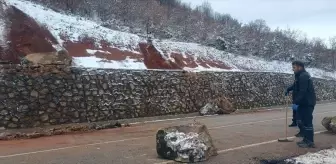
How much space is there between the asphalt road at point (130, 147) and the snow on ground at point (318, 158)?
1.34ft

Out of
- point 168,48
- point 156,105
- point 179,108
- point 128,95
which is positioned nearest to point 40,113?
point 128,95

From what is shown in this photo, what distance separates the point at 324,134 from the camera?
10.9 meters

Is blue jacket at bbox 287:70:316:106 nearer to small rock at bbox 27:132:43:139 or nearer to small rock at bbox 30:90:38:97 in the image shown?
small rock at bbox 27:132:43:139

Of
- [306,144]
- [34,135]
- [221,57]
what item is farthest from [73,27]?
[306,144]

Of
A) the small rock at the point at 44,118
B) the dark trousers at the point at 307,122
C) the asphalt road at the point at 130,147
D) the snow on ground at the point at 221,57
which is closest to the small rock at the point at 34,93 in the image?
the small rock at the point at 44,118

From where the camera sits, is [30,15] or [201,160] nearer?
[201,160]

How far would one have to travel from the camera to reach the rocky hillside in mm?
16969

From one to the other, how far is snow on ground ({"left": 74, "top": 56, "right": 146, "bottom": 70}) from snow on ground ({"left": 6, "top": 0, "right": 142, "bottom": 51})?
1.94 meters

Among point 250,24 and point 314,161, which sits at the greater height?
point 250,24

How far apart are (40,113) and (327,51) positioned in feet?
157

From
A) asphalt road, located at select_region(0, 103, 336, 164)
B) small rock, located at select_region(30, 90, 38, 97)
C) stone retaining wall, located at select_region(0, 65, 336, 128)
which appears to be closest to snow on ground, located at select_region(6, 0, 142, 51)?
stone retaining wall, located at select_region(0, 65, 336, 128)

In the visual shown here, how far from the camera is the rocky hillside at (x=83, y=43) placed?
1697 cm

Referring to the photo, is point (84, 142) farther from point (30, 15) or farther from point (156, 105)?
point (30, 15)

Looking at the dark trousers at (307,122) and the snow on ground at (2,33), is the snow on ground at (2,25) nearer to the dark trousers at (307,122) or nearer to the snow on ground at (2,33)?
the snow on ground at (2,33)
